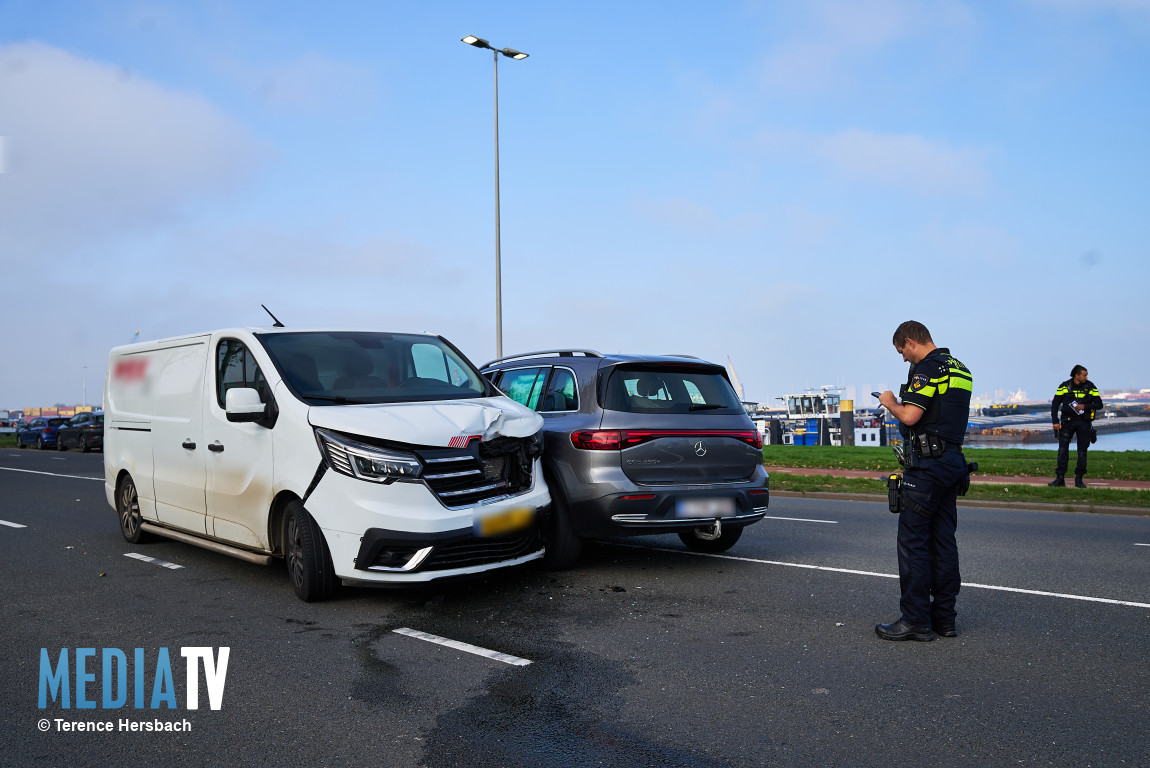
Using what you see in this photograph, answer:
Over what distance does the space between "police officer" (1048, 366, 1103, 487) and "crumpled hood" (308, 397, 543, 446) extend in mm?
11420

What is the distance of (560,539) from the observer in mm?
7172

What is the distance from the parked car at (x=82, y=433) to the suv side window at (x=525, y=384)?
29.3 meters

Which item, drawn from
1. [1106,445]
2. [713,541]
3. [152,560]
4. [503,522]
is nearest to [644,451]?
[503,522]

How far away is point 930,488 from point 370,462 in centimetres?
347

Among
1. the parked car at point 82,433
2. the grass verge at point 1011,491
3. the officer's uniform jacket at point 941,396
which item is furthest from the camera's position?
the parked car at point 82,433

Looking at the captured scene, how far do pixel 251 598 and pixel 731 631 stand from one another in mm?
3478

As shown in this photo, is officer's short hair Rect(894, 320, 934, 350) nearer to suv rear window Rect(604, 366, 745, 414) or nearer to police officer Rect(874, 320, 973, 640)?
police officer Rect(874, 320, 973, 640)

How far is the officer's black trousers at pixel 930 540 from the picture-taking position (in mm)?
5199

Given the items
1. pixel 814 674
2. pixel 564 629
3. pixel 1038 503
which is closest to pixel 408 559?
pixel 564 629

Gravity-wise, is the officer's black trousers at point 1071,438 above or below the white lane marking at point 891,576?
above

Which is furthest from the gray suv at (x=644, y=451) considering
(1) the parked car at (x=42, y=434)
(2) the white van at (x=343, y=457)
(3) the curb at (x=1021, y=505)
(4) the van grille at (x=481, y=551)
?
(1) the parked car at (x=42, y=434)

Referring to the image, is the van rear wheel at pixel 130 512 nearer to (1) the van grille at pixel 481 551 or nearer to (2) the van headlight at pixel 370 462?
(2) the van headlight at pixel 370 462

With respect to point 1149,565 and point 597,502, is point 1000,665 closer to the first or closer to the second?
point 597,502

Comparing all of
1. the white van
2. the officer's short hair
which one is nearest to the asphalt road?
the white van
